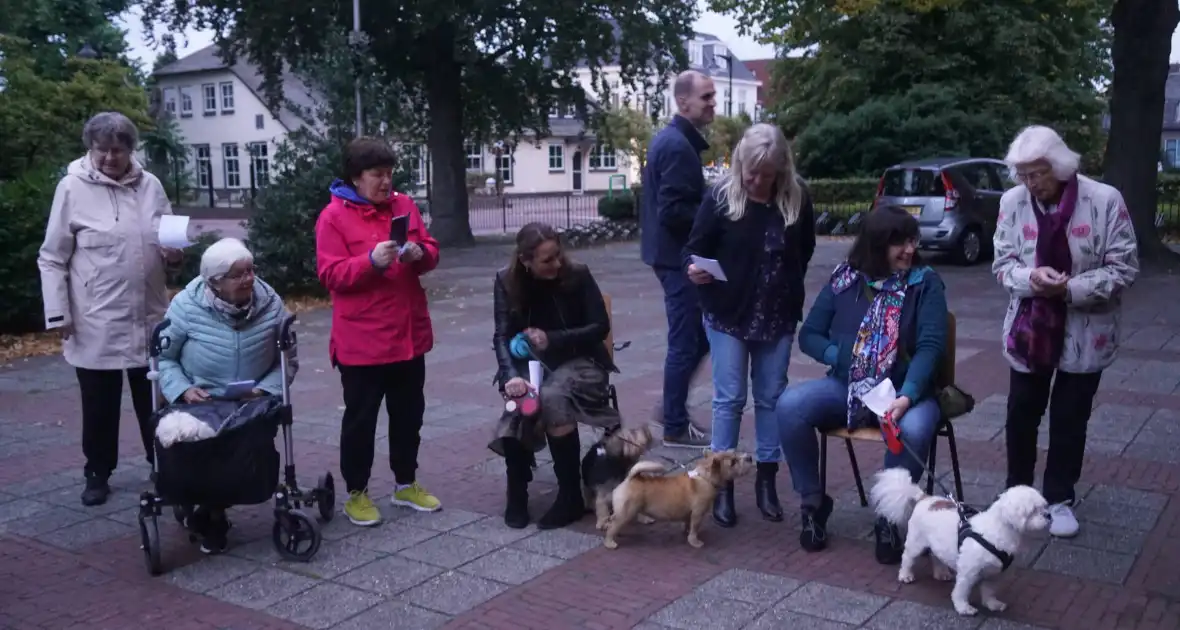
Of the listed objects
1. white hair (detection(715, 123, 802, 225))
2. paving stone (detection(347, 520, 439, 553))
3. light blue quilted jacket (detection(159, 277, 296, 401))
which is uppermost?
white hair (detection(715, 123, 802, 225))

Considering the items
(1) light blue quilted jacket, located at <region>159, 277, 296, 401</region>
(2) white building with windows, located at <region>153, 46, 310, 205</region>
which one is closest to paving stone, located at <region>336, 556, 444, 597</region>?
(1) light blue quilted jacket, located at <region>159, 277, 296, 401</region>

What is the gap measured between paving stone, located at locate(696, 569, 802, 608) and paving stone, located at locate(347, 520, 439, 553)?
1380mm

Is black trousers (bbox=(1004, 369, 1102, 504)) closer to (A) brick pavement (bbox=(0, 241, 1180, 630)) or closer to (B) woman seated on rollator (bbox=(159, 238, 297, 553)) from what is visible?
(A) brick pavement (bbox=(0, 241, 1180, 630))

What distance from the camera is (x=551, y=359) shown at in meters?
5.09

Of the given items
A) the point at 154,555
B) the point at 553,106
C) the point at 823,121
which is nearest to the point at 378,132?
the point at 553,106

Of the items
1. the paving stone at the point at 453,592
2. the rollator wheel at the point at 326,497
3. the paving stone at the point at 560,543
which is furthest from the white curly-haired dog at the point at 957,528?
the rollator wheel at the point at 326,497

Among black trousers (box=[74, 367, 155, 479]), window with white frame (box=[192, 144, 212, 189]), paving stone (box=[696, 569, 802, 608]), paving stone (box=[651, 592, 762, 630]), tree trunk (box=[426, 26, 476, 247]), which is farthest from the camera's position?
window with white frame (box=[192, 144, 212, 189])

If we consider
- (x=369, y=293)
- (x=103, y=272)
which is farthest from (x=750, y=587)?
(x=103, y=272)

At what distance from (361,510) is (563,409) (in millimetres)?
1109

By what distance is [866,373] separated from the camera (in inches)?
183

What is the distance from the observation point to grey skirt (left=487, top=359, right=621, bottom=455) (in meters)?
4.91

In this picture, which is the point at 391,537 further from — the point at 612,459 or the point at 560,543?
the point at 612,459

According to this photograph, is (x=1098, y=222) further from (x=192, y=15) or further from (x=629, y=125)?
(x=629, y=125)

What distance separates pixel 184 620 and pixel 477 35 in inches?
746
